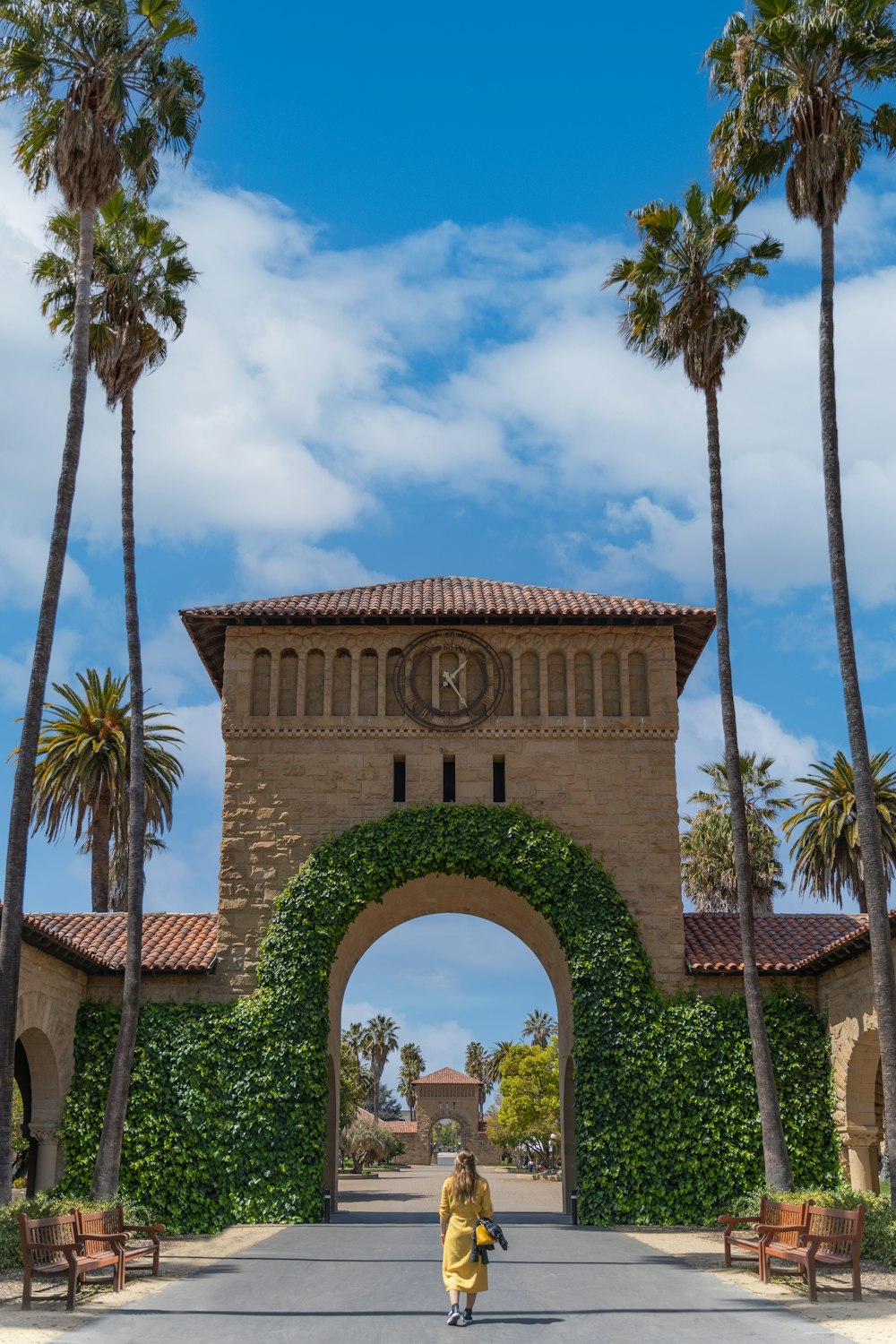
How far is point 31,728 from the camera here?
659 inches

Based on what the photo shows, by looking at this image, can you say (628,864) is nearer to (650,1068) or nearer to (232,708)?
(650,1068)

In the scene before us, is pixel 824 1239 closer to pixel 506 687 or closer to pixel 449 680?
pixel 506 687

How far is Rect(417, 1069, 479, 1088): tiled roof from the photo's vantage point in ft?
258

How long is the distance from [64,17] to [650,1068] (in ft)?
63.6

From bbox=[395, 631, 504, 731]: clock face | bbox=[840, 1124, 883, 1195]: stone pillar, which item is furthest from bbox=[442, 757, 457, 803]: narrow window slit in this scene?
bbox=[840, 1124, 883, 1195]: stone pillar

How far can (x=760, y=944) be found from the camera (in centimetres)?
2377

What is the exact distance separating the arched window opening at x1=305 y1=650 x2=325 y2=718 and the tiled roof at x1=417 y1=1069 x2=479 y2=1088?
5941 centimetres

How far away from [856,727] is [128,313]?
14346 millimetres

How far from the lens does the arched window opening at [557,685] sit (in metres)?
24.4

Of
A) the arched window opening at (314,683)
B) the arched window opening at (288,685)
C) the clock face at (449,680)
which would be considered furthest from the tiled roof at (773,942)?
the arched window opening at (288,685)

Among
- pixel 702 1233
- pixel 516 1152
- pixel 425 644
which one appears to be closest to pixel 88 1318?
pixel 702 1233

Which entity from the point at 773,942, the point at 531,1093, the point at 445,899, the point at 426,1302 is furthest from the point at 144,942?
the point at 531,1093

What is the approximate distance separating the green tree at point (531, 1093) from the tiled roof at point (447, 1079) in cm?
2310

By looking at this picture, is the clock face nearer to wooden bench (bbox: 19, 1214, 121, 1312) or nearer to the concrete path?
the concrete path
